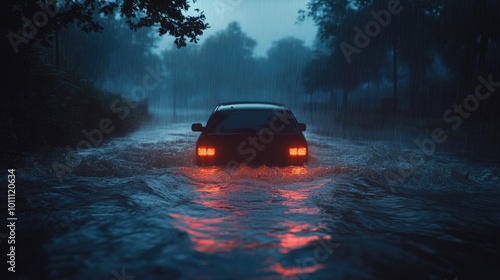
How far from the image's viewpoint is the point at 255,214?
4480 millimetres

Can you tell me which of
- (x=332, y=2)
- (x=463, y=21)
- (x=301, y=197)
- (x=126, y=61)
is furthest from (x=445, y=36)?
(x=126, y=61)

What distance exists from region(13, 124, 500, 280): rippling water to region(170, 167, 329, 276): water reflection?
0.02m

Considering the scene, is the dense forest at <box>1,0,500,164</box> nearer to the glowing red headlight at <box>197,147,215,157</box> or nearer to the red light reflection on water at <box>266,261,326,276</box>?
the glowing red headlight at <box>197,147,215,157</box>

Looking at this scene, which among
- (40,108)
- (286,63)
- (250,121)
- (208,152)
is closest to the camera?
(208,152)

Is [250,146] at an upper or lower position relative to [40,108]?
lower

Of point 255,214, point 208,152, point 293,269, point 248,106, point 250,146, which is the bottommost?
point 293,269

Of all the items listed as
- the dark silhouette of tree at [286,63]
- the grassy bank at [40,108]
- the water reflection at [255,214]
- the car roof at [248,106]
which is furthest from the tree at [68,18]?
the dark silhouette of tree at [286,63]

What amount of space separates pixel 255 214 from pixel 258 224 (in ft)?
1.30

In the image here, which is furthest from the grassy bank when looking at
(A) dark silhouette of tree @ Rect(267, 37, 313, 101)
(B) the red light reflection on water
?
(A) dark silhouette of tree @ Rect(267, 37, 313, 101)

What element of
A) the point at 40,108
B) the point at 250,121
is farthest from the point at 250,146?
the point at 40,108

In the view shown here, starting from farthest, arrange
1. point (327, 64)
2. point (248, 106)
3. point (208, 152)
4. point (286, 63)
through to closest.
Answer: point (286, 63)
point (327, 64)
point (248, 106)
point (208, 152)

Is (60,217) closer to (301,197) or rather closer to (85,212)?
(85,212)

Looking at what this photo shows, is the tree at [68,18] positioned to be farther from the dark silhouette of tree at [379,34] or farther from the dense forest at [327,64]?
the dark silhouette of tree at [379,34]

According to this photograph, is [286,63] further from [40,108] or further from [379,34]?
[40,108]
